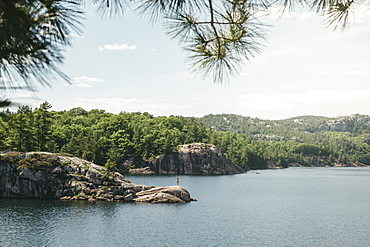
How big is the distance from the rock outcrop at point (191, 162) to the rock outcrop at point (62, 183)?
58169 millimetres

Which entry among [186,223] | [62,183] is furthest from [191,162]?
[186,223]

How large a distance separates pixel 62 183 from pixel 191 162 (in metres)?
65.3

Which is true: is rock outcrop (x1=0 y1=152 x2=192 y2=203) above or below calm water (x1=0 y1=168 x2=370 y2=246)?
above

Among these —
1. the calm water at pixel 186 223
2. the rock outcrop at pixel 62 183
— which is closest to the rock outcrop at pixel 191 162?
the rock outcrop at pixel 62 183

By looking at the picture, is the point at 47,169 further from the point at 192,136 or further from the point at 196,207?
the point at 192,136

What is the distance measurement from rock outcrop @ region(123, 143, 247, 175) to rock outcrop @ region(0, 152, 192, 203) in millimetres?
58169

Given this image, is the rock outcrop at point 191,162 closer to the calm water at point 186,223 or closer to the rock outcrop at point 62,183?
the rock outcrop at point 62,183

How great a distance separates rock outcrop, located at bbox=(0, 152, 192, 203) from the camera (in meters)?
49.0

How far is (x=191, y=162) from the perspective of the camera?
112 m

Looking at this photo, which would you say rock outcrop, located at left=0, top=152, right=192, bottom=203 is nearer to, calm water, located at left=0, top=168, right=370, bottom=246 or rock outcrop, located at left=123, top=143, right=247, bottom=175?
calm water, located at left=0, top=168, right=370, bottom=246

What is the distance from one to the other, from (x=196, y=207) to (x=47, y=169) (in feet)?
74.0

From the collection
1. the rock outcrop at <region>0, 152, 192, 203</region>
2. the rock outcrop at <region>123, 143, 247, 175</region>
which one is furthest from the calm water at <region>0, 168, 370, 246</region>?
the rock outcrop at <region>123, 143, 247, 175</region>

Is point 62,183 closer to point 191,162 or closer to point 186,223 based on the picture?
point 186,223

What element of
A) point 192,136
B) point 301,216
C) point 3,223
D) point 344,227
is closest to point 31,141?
point 3,223
